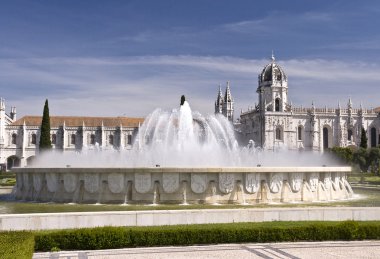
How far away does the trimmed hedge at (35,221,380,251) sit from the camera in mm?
8680

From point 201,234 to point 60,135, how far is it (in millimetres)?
64591

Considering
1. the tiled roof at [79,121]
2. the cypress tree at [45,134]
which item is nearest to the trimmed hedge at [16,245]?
the cypress tree at [45,134]

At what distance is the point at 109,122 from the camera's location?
241 feet

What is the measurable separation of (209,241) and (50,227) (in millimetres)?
3239

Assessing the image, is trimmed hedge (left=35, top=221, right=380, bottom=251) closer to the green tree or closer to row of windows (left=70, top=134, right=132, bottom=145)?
the green tree

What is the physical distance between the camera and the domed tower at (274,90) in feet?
234

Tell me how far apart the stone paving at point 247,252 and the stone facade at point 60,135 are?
2383 inches

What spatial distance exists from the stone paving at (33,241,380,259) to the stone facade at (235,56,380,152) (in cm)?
6067

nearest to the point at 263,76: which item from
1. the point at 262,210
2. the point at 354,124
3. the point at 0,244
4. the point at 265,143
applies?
the point at 265,143

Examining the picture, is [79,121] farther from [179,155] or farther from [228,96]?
[179,155]

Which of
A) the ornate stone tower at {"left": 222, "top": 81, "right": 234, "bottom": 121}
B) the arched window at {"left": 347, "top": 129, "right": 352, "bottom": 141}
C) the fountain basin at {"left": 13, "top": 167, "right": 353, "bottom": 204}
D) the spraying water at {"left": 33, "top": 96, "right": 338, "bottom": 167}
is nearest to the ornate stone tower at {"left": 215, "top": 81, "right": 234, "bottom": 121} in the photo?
the ornate stone tower at {"left": 222, "top": 81, "right": 234, "bottom": 121}

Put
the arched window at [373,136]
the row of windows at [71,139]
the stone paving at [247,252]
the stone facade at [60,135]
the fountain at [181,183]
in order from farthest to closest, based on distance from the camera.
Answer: the arched window at [373,136], the row of windows at [71,139], the stone facade at [60,135], the fountain at [181,183], the stone paving at [247,252]

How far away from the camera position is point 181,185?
14.6 metres

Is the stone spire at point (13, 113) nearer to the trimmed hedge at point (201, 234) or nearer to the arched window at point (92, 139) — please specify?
the arched window at point (92, 139)
